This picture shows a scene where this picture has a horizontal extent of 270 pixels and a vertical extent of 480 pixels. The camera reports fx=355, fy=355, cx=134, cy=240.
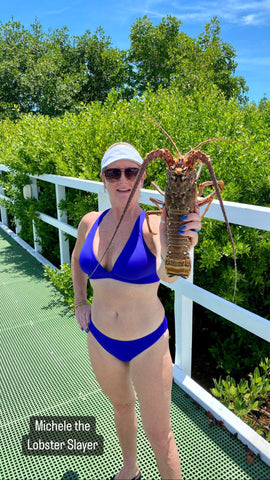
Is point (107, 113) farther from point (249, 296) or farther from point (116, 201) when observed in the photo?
point (116, 201)

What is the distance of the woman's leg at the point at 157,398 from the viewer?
1.69m

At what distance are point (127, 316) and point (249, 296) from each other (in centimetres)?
261

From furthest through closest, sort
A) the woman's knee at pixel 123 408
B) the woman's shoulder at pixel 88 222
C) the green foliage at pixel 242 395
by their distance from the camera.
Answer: the green foliage at pixel 242 395
the woman's shoulder at pixel 88 222
the woman's knee at pixel 123 408

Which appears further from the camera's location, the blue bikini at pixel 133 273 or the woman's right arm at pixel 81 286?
the woman's right arm at pixel 81 286

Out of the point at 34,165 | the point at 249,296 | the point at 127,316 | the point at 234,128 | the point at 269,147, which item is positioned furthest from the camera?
the point at 34,165

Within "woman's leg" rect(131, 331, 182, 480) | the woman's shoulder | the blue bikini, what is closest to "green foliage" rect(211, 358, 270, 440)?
"woman's leg" rect(131, 331, 182, 480)

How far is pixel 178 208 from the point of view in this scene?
4.77 ft

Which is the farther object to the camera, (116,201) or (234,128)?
(234,128)

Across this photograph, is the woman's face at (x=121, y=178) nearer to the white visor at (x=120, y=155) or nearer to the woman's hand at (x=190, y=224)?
the white visor at (x=120, y=155)

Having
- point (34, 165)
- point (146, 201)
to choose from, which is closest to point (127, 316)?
point (146, 201)

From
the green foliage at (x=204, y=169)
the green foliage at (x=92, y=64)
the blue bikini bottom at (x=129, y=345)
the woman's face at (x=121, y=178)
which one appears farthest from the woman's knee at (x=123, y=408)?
the green foliage at (x=92, y=64)

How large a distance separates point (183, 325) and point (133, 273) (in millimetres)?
1293

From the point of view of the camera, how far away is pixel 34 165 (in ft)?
19.4

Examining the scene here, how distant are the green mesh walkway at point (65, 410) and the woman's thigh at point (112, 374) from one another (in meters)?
0.68
